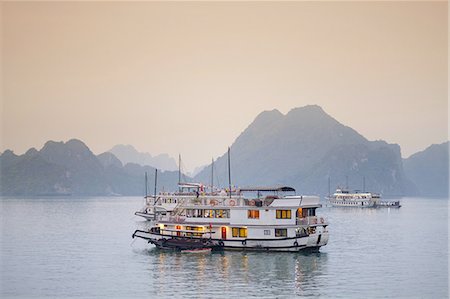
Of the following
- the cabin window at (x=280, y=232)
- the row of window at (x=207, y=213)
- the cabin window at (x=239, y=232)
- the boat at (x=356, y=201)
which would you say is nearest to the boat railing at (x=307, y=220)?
the cabin window at (x=280, y=232)

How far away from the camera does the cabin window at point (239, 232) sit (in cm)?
6431

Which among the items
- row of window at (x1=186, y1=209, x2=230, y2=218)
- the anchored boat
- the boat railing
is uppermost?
row of window at (x1=186, y1=209, x2=230, y2=218)

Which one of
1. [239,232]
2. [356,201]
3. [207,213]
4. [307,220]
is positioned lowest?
[356,201]

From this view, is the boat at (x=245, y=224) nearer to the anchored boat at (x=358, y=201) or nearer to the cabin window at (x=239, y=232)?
the cabin window at (x=239, y=232)

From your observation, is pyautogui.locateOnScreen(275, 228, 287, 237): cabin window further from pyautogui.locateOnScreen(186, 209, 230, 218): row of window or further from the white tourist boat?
pyautogui.locateOnScreen(186, 209, 230, 218): row of window

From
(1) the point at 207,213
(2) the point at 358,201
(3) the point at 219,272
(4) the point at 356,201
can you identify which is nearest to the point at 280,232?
(1) the point at 207,213

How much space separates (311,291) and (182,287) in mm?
9190

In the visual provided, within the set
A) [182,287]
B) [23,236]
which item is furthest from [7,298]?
[23,236]

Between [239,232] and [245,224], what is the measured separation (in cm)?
106

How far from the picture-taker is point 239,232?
212 feet

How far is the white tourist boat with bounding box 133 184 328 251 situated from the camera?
63188mm

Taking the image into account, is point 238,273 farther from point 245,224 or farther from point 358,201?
point 358,201

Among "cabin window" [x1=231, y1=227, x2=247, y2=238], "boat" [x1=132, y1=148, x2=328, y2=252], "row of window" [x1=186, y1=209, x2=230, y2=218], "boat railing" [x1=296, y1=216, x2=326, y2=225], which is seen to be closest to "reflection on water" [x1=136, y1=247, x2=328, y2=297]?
"boat" [x1=132, y1=148, x2=328, y2=252]

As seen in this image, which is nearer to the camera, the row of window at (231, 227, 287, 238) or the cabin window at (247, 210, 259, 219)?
the row of window at (231, 227, 287, 238)
